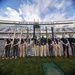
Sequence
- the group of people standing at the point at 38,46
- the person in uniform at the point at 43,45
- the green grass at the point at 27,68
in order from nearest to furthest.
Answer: the green grass at the point at 27,68
the group of people standing at the point at 38,46
the person in uniform at the point at 43,45

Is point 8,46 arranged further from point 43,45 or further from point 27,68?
point 27,68

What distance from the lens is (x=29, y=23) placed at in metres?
30.4

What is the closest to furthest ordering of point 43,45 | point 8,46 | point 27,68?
point 27,68 < point 8,46 < point 43,45

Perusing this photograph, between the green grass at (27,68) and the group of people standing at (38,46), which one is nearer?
the green grass at (27,68)

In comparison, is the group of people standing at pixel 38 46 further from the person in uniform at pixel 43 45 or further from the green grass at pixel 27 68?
the green grass at pixel 27 68

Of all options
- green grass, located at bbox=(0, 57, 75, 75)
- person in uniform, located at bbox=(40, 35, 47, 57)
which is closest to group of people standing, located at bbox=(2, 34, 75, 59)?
person in uniform, located at bbox=(40, 35, 47, 57)

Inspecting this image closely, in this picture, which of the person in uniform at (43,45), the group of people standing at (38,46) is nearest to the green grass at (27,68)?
the group of people standing at (38,46)

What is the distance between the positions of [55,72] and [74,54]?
15.2 feet

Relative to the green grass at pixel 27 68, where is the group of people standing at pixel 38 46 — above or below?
above

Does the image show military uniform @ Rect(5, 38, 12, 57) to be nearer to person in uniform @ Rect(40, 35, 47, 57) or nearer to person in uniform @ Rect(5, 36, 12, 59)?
person in uniform @ Rect(5, 36, 12, 59)

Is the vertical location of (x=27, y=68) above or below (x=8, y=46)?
below

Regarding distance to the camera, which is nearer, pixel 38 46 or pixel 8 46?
pixel 8 46

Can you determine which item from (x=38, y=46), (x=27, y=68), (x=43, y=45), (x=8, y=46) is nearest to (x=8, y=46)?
(x=8, y=46)

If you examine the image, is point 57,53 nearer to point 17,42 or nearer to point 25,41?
point 25,41
